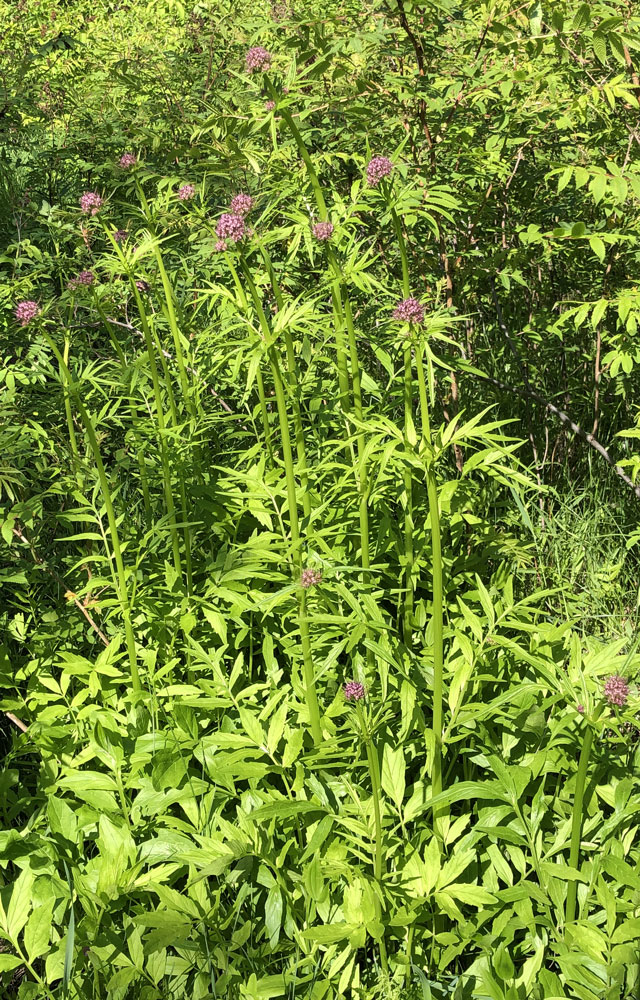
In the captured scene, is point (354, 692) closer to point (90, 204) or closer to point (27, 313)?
point (27, 313)

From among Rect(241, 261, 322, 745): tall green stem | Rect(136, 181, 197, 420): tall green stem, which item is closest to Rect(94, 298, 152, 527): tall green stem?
Rect(136, 181, 197, 420): tall green stem

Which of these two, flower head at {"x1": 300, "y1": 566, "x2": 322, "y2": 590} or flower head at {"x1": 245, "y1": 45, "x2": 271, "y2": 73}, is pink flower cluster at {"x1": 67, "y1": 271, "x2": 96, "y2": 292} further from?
flower head at {"x1": 300, "y1": 566, "x2": 322, "y2": 590}

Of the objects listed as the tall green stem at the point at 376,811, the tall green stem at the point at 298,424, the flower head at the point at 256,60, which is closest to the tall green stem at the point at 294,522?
the tall green stem at the point at 298,424

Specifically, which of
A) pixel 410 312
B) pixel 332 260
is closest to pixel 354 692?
pixel 410 312

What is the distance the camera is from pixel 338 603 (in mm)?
2281

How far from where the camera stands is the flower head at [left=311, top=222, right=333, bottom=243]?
6.68ft

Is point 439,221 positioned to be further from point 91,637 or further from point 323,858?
point 323,858

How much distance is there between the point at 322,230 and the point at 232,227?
240 millimetres

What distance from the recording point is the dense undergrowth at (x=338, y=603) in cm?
185

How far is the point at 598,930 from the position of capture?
1.78 m

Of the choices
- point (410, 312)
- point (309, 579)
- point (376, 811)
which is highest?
point (410, 312)

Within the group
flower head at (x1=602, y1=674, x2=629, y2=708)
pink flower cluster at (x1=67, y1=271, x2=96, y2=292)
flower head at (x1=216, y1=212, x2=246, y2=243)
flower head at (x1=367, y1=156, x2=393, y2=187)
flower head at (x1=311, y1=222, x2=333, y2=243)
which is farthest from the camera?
pink flower cluster at (x1=67, y1=271, x2=96, y2=292)

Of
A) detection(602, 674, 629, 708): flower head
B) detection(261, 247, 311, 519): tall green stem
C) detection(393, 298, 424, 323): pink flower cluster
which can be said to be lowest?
detection(602, 674, 629, 708): flower head

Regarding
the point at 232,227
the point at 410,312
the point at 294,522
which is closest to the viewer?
the point at 410,312
